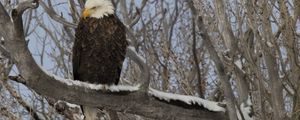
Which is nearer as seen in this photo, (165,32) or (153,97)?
(153,97)

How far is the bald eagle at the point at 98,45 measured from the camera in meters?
3.63

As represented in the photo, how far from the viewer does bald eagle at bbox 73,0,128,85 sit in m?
3.62

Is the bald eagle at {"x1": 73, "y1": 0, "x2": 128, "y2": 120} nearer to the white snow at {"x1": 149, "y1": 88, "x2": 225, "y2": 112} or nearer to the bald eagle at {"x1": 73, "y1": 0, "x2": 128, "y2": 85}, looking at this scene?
the bald eagle at {"x1": 73, "y1": 0, "x2": 128, "y2": 85}

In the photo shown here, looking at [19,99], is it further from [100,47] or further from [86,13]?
[86,13]

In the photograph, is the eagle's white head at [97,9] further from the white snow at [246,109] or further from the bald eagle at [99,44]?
the white snow at [246,109]

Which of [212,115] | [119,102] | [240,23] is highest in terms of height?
[240,23]

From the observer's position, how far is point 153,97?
2857mm

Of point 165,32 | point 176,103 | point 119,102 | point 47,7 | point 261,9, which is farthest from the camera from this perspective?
point 165,32

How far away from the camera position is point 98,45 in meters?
3.64

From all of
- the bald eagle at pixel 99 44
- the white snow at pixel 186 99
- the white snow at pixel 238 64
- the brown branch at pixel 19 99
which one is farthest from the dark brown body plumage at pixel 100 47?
the white snow at pixel 238 64

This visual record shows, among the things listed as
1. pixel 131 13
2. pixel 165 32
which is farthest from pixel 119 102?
pixel 131 13

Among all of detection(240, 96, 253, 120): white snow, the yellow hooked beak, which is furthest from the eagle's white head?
detection(240, 96, 253, 120): white snow

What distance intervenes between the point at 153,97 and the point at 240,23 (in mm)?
1409

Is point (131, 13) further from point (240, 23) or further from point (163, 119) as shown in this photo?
point (163, 119)
